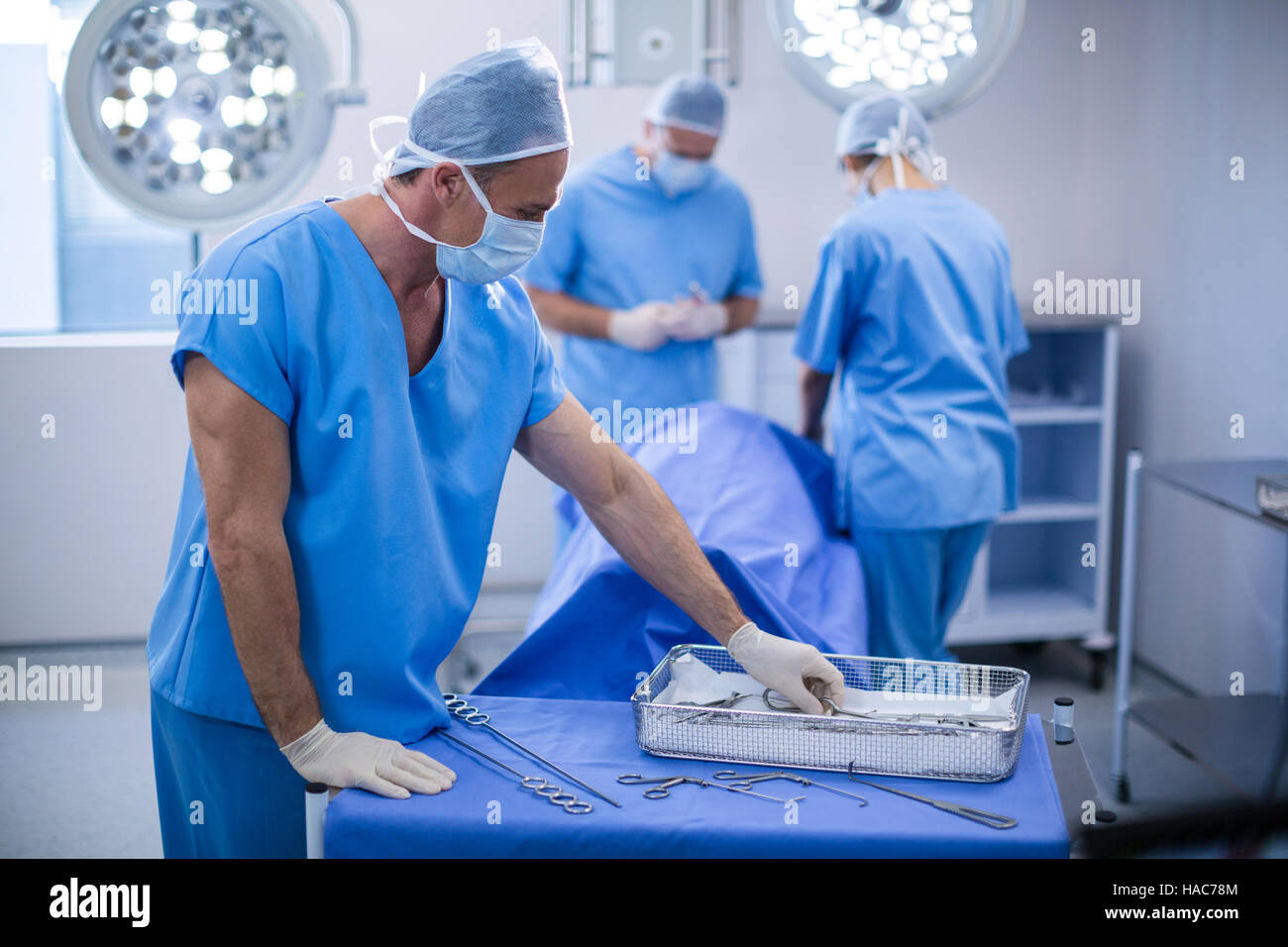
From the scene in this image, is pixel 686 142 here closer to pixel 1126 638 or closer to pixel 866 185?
pixel 866 185

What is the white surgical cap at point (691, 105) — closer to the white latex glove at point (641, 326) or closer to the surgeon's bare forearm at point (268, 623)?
the white latex glove at point (641, 326)

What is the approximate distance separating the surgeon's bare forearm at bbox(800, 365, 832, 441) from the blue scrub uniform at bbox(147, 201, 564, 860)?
3.66 ft

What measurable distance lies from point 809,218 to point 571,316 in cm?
131

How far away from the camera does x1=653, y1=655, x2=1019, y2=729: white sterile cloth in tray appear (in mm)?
1195

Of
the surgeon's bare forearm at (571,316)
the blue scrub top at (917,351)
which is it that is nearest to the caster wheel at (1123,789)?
the blue scrub top at (917,351)

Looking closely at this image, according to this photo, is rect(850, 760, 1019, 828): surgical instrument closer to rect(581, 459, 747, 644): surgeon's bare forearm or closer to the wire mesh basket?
the wire mesh basket

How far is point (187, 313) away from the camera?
1.04 m

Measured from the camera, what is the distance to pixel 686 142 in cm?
247

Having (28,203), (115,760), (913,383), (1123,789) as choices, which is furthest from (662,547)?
(28,203)

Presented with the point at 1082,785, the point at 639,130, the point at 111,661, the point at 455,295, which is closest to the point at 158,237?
the point at 111,661

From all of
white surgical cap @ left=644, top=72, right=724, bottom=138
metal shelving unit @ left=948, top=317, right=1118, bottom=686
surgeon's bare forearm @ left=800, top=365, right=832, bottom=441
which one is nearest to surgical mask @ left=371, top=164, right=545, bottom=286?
surgeon's bare forearm @ left=800, top=365, right=832, bottom=441

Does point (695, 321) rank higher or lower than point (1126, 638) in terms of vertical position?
higher

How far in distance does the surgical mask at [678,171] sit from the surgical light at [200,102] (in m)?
1.30
